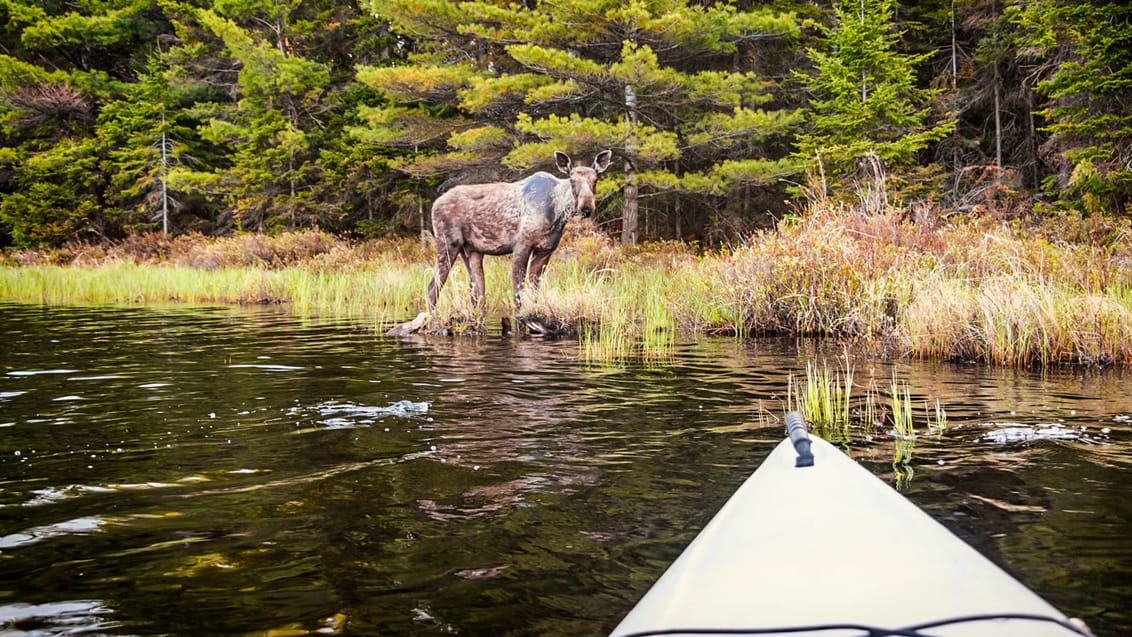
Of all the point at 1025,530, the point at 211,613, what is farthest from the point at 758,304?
the point at 211,613

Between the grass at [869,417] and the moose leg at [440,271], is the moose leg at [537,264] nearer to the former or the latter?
the moose leg at [440,271]

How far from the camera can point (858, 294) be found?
10023 mm

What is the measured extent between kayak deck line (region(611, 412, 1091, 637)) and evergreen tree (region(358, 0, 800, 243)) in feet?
57.7

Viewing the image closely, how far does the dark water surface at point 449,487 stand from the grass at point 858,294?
0.81 meters

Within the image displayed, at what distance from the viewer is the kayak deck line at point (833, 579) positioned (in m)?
1.71

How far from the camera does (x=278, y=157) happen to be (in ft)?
99.7

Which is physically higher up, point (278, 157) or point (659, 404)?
point (278, 157)

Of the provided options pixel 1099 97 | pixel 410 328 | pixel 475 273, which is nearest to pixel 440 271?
pixel 475 273

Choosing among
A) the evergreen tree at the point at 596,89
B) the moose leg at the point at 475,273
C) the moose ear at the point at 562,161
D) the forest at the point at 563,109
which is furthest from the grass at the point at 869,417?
the evergreen tree at the point at 596,89

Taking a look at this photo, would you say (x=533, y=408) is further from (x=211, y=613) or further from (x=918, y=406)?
(x=211, y=613)

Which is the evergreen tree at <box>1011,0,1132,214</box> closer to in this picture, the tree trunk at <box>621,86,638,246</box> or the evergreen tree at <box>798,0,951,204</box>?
the evergreen tree at <box>798,0,951,204</box>

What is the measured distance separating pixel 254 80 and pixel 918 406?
28180 millimetres

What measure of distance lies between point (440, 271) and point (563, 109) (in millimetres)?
15315

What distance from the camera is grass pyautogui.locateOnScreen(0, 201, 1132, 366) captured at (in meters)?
8.21
